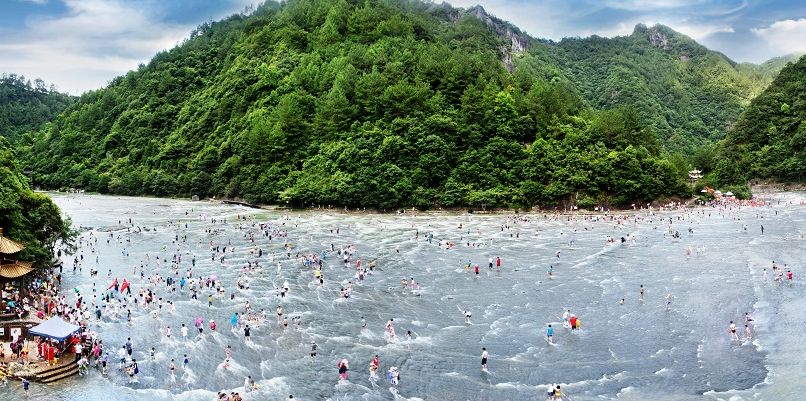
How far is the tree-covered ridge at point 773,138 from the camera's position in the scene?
135m

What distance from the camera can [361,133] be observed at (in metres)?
119

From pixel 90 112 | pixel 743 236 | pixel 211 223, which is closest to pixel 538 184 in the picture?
pixel 743 236

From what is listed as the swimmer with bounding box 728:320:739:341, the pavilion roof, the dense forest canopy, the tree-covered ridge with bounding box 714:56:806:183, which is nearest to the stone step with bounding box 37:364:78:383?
the pavilion roof

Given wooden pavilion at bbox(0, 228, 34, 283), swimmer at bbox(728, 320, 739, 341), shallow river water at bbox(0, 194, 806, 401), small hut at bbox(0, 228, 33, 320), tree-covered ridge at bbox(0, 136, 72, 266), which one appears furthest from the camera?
tree-covered ridge at bbox(0, 136, 72, 266)

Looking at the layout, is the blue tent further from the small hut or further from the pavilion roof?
the pavilion roof

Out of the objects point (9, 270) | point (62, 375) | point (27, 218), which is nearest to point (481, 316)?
point (62, 375)

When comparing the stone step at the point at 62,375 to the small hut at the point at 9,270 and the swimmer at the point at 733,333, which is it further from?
the swimmer at the point at 733,333

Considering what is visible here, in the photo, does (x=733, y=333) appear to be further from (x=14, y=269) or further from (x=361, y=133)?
(x=361, y=133)

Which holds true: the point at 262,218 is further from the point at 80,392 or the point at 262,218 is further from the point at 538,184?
the point at 80,392

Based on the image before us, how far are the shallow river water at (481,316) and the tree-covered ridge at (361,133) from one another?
23329 mm

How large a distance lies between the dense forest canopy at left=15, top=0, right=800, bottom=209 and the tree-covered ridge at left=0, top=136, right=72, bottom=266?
56985mm

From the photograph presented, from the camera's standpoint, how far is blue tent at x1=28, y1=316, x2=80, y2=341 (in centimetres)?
3379

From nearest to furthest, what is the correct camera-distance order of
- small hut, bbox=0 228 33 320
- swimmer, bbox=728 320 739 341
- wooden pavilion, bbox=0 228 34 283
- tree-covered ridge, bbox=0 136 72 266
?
swimmer, bbox=728 320 739 341
small hut, bbox=0 228 33 320
wooden pavilion, bbox=0 228 34 283
tree-covered ridge, bbox=0 136 72 266

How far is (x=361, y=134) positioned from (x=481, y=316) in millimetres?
77256
